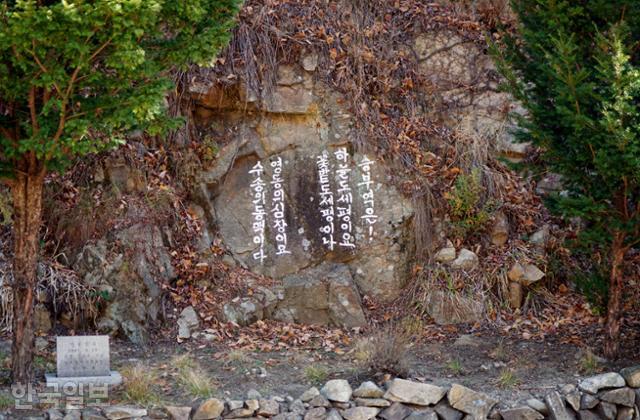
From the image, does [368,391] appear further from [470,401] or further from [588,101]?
[588,101]

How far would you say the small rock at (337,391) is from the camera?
673cm

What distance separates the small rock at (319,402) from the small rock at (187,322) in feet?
6.68

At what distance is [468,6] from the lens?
1097cm

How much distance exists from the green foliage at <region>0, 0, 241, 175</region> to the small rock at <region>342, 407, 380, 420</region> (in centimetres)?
264

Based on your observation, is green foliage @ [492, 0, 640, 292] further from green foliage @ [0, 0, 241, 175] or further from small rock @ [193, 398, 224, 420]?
small rock @ [193, 398, 224, 420]

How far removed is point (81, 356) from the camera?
678cm

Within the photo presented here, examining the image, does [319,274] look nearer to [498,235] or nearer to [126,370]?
[498,235]

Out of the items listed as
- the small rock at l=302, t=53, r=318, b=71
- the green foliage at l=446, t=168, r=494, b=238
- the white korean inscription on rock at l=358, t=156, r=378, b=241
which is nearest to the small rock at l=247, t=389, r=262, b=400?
the white korean inscription on rock at l=358, t=156, r=378, b=241

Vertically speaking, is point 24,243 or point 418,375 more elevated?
point 24,243

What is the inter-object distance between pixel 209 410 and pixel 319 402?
0.86 m

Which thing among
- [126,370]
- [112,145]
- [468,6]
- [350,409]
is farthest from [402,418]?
[468,6]

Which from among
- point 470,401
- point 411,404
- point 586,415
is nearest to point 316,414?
point 411,404

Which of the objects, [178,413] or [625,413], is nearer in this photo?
[178,413]

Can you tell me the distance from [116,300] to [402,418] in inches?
122
